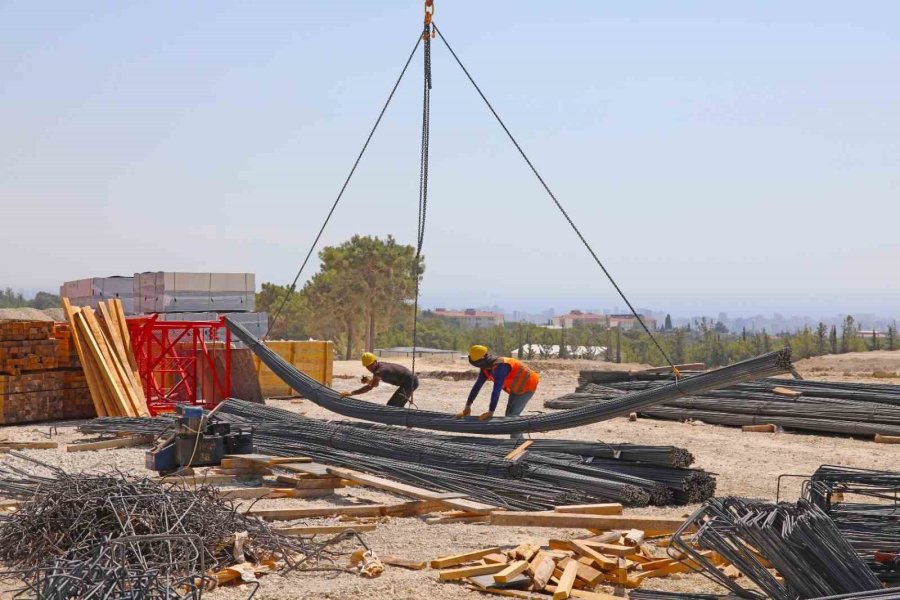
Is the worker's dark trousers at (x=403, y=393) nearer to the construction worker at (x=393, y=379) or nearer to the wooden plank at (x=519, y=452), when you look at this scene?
the construction worker at (x=393, y=379)

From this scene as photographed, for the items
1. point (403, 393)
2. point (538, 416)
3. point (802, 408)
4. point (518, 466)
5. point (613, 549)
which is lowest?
point (613, 549)

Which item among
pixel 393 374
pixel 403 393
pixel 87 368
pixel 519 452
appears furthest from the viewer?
pixel 87 368

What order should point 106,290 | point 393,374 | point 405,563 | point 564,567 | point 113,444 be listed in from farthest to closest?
point 106,290
point 393,374
point 113,444
point 405,563
point 564,567

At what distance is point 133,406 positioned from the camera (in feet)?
57.2

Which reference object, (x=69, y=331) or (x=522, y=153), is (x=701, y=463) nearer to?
(x=522, y=153)

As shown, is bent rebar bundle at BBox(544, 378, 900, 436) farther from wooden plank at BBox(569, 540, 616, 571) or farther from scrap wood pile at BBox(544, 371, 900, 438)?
wooden plank at BBox(569, 540, 616, 571)

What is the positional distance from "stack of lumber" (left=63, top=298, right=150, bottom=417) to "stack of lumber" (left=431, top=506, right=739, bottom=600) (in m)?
11.1

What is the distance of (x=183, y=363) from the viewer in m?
20.6

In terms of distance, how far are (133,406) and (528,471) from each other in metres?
9.17

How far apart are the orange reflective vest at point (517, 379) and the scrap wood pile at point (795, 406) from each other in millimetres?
2636

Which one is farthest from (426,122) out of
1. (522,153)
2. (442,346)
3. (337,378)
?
(442,346)

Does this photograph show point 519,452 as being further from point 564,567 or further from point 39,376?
point 39,376

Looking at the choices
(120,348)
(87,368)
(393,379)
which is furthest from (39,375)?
(393,379)

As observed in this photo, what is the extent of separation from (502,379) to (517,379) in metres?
0.34
